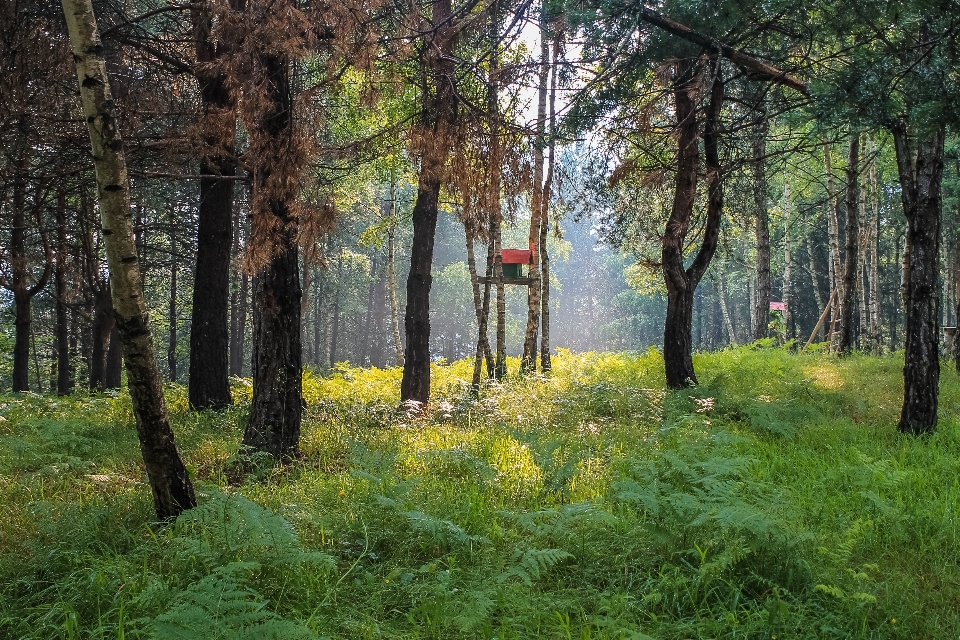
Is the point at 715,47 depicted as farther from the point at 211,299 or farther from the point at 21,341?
the point at 21,341

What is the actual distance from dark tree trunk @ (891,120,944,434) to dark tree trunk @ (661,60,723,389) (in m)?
2.61

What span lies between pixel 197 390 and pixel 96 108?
6299 millimetres

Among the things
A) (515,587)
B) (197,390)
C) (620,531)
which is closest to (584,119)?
(620,531)

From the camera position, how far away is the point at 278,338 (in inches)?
232

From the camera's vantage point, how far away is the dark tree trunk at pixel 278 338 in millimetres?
5773

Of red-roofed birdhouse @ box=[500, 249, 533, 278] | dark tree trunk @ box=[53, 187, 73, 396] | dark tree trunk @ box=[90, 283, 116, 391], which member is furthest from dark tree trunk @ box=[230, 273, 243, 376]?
red-roofed birdhouse @ box=[500, 249, 533, 278]

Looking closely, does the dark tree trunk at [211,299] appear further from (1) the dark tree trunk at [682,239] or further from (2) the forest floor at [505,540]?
(1) the dark tree trunk at [682,239]

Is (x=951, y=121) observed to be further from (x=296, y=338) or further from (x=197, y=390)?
(x=197, y=390)

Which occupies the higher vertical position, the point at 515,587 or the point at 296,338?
the point at 296,338

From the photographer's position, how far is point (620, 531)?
151 inches

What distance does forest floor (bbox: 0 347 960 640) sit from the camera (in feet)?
9.27

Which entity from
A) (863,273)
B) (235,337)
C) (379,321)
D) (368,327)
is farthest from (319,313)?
(863,273)

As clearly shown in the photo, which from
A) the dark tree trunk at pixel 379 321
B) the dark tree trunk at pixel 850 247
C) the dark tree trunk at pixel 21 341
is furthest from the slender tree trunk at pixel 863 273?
the dark tree trunk at pixel 379 321

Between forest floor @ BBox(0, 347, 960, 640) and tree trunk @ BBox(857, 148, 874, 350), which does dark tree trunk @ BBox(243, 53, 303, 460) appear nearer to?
forest floor @ BBox(0, 347, 960, 640)
